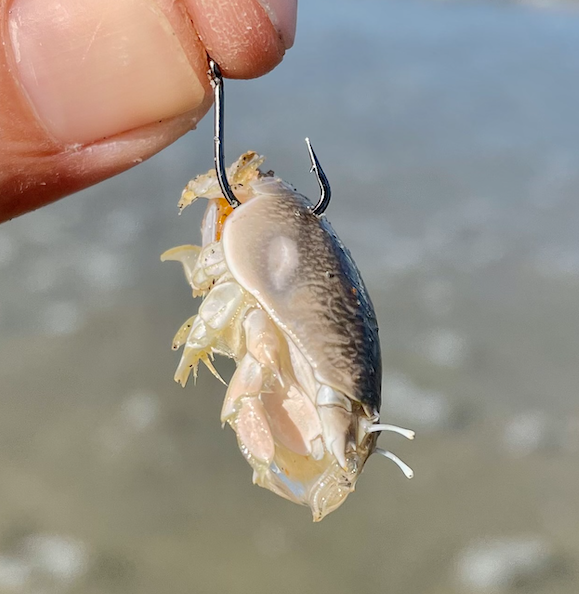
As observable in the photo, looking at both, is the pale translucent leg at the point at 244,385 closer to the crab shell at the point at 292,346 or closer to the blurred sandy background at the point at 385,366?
the crab shell at the point at 292,346

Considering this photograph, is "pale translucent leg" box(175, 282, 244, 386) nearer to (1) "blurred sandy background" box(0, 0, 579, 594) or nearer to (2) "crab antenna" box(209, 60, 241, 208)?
(2) "crab antenna" box(209, 60, 241, 208)

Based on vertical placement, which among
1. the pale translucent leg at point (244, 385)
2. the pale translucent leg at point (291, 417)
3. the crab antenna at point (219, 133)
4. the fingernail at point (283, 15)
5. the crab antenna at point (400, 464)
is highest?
the fingernail at point (283, 15)

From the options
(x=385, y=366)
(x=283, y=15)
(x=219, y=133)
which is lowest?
(x=385, y=366)

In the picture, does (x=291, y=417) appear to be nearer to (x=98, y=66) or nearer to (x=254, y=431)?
(x=254, y=431)

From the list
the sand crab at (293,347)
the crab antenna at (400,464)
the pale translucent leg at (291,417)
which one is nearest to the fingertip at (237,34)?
the sand crab at (293,347)

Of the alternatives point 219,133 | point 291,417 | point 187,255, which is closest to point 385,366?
point 187,255

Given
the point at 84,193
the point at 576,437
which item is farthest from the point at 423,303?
the point at 84,193
